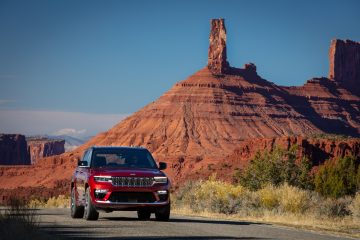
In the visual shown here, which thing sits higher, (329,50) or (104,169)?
(329,50)

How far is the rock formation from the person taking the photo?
171625mm

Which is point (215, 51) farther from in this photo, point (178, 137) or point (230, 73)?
point (178, 137)

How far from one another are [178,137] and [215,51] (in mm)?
32838

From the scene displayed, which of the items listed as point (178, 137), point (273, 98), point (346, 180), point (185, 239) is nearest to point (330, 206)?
point (185, 239)

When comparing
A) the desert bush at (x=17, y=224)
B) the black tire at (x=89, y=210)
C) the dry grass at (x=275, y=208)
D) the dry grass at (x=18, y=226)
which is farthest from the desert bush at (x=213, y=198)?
the dry grass at (x=18, y=226)

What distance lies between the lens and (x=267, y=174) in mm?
47188

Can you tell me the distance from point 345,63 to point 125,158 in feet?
552

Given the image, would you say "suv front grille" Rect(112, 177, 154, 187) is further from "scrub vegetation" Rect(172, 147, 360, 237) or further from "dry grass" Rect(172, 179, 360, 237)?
"dry grass" Rect(172, 179, 360, 237)

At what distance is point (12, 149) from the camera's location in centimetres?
17388

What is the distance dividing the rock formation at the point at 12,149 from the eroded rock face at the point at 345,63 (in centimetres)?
7609

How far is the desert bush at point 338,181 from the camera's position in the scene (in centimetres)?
5191

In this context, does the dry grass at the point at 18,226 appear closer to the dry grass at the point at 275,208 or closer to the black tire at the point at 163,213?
the black tire at the point at 163,213

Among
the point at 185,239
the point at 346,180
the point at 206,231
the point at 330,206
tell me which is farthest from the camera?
the point at 346,180

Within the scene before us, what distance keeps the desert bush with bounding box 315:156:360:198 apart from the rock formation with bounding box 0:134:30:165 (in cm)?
12214
